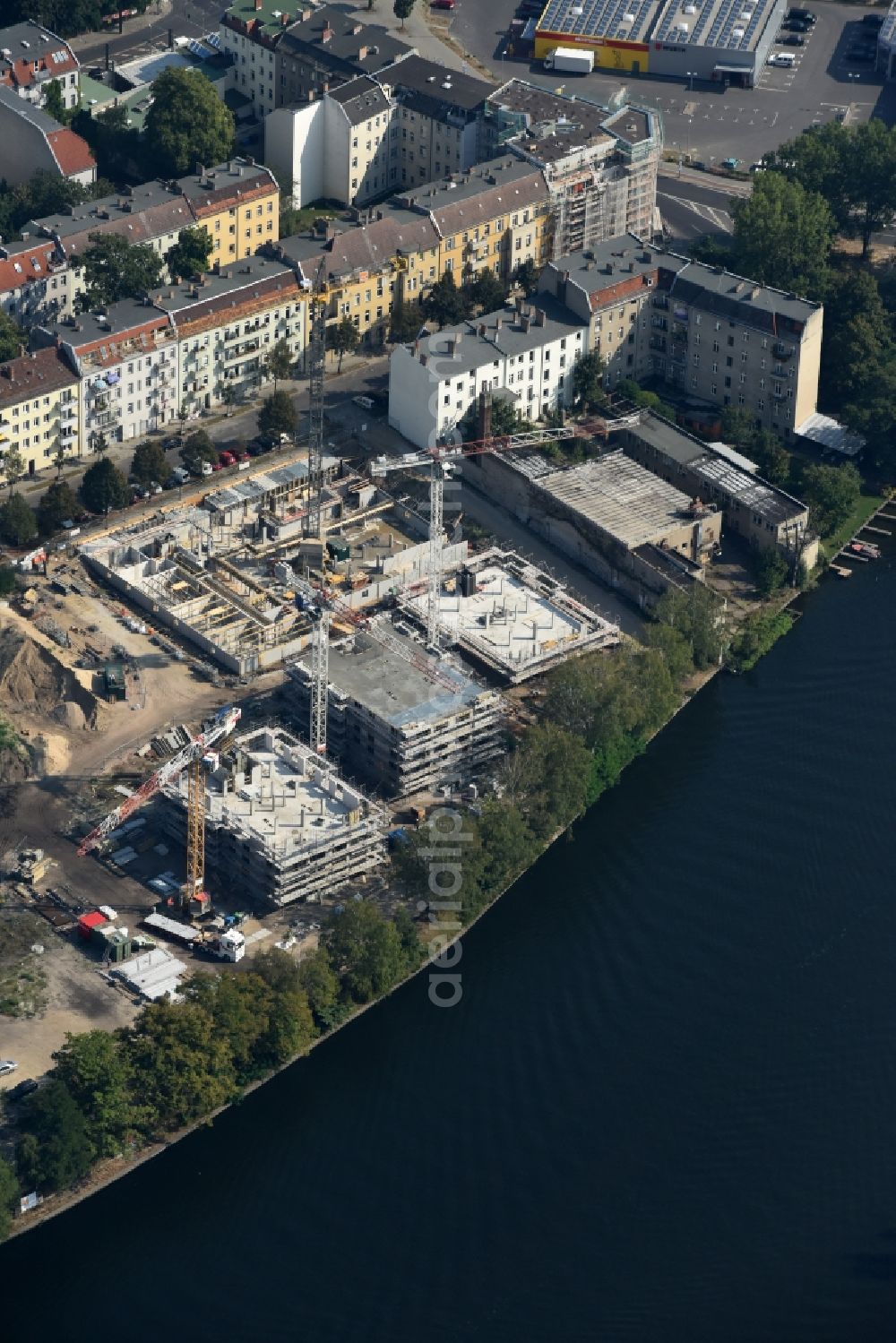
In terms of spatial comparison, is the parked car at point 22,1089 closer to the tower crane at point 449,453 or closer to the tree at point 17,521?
the tree at point 17,521

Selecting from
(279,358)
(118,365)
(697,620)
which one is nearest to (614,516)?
(697,620)

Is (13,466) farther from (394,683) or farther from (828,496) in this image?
(828,496)

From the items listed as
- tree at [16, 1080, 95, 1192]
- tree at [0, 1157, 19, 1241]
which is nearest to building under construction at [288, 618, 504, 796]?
tree at [16, 1080, 95, 1192]

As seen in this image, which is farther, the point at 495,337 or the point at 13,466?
the point at 495,337

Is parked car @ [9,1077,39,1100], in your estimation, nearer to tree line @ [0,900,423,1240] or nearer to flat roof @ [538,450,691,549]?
tree line @ [0,900,423,1240]

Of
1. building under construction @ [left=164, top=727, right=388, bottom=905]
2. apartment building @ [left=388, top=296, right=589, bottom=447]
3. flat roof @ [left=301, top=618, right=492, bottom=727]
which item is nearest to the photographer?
building under construction @ [left=164, top=727, right=388, bottom=905]

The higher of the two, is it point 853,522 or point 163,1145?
point 853,522

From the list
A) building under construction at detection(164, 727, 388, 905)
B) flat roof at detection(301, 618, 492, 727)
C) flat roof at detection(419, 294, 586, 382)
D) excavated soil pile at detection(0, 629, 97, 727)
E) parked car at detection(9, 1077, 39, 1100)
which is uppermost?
flat roof at detection(419, 294, 586, 382)
